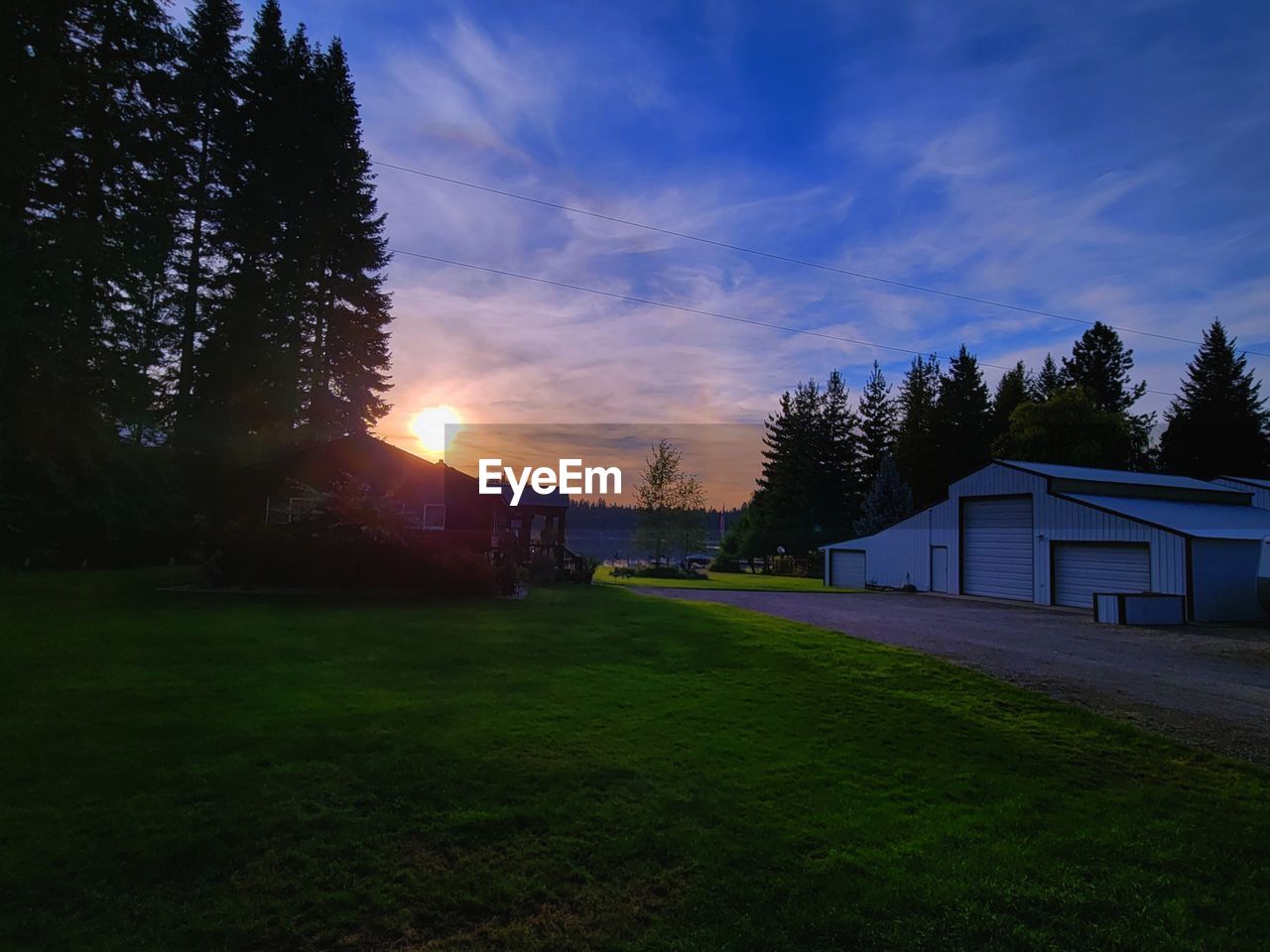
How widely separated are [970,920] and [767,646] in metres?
7.73

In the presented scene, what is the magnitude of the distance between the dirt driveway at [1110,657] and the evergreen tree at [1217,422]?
4170cm

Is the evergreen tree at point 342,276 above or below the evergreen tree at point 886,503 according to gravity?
above

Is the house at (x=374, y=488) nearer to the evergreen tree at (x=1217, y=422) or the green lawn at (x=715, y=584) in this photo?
the green lawn at (x=715, y=584)

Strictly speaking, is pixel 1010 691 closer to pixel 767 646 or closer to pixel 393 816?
pixel 767 646

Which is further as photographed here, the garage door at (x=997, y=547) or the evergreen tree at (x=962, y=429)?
the evergreen tree at (x=962, y=429)

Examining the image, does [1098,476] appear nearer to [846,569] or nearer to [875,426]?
[846,569]

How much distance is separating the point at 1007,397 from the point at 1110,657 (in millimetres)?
53999

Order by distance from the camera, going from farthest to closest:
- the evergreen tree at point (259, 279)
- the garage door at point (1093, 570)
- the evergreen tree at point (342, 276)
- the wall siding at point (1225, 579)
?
the evergreen tree at point (342, 276)
the evergreen tree at point (259, 279)
the garage door at point (1093, 570)
the wall siding at point (1225, 579)

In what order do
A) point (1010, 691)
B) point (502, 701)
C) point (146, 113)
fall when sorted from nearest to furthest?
point (502, 701) < point (1010, 691) < point (146, 113)

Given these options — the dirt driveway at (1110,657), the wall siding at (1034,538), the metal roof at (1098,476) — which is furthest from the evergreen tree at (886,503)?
the dirt driveway at (1110,657)

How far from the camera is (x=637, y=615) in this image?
1453 cm

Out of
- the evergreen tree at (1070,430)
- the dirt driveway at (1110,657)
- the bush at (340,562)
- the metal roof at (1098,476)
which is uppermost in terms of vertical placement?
the evergreen tree at (1070,430)

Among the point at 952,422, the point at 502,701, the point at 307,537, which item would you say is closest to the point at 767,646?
the point at 502,701

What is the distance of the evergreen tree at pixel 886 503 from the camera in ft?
170
